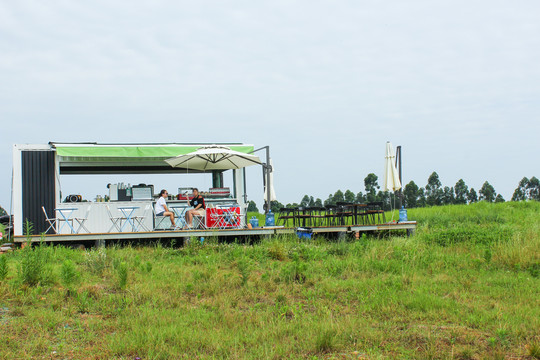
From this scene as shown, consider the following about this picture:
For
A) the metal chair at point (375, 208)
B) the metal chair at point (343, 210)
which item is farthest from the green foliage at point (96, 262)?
the metal chair at point (375, 208)

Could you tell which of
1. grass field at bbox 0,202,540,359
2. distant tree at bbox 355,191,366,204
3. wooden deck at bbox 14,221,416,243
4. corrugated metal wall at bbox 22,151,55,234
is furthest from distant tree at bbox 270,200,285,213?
distant tree at bbox 355,191,366,204

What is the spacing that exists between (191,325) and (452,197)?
29.0m

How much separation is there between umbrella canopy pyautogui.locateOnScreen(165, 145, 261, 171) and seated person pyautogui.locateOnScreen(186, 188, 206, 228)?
82 cm

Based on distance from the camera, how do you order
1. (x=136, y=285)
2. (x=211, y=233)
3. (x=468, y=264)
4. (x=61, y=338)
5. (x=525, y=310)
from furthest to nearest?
(x=211, y=233) → (x=468, y=264) → (x=136, y=285) → (x=525, y=310) → (x=61, y=338)

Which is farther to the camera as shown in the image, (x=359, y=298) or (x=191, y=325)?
(x=359, y=298)

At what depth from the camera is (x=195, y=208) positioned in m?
11.7

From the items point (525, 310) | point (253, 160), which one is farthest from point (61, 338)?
point (253, 160)

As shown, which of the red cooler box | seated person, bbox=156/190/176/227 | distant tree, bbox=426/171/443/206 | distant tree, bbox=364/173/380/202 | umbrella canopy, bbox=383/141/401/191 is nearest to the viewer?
the red cooler box

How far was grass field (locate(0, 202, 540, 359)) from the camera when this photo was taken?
4.62 m

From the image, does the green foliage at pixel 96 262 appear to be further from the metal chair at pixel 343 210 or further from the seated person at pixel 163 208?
the metal chair at pixel 343 210

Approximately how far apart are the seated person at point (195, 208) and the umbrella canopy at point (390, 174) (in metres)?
4.64

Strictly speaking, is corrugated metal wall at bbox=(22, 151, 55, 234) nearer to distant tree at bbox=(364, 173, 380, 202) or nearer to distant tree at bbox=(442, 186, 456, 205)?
distant tree at bbox=(364, 173, 380, 202)

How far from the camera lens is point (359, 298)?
20.3 ft

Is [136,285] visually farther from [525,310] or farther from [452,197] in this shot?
[452,197]
